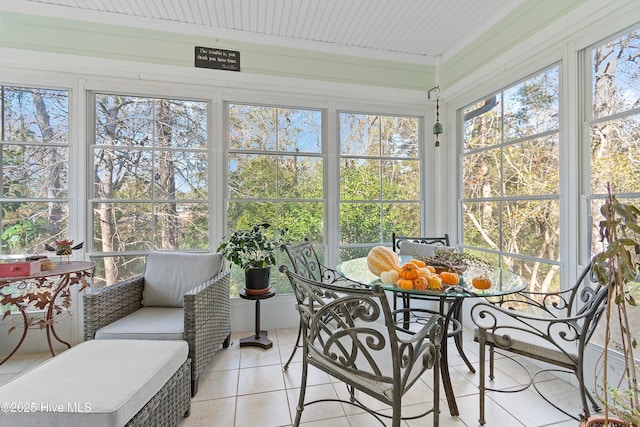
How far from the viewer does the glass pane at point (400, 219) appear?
10.5 ft

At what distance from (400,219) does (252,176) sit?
1672mm

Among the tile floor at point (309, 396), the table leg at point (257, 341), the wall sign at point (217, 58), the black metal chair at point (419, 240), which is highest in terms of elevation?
the wall sign at point (217, 58)

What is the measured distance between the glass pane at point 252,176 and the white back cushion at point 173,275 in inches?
29.2

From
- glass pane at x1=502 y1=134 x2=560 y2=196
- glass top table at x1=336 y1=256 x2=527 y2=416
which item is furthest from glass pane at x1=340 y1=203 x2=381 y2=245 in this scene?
glass pane at x1=502 y1=134 x2=560 y2=196

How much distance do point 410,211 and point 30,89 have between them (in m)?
3.74

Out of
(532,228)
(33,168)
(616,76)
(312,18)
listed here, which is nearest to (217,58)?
(312,18)

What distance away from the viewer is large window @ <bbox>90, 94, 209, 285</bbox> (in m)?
2.62

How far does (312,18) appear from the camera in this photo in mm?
2568

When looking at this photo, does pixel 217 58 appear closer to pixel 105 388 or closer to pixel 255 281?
pixel 255 281

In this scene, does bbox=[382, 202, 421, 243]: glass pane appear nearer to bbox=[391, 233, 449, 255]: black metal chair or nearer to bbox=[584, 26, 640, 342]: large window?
bbox=[391, 233, 449, 255]: black metal chair

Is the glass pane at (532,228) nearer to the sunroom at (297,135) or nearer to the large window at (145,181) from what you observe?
the sunroom at (297,135)

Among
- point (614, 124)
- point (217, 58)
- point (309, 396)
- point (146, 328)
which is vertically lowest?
point (309, 396)

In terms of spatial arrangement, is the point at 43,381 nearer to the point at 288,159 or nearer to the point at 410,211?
the point at 288,159

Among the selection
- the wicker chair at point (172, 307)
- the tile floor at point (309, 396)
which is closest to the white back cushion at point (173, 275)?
the wicker chair at point (172, 307)
